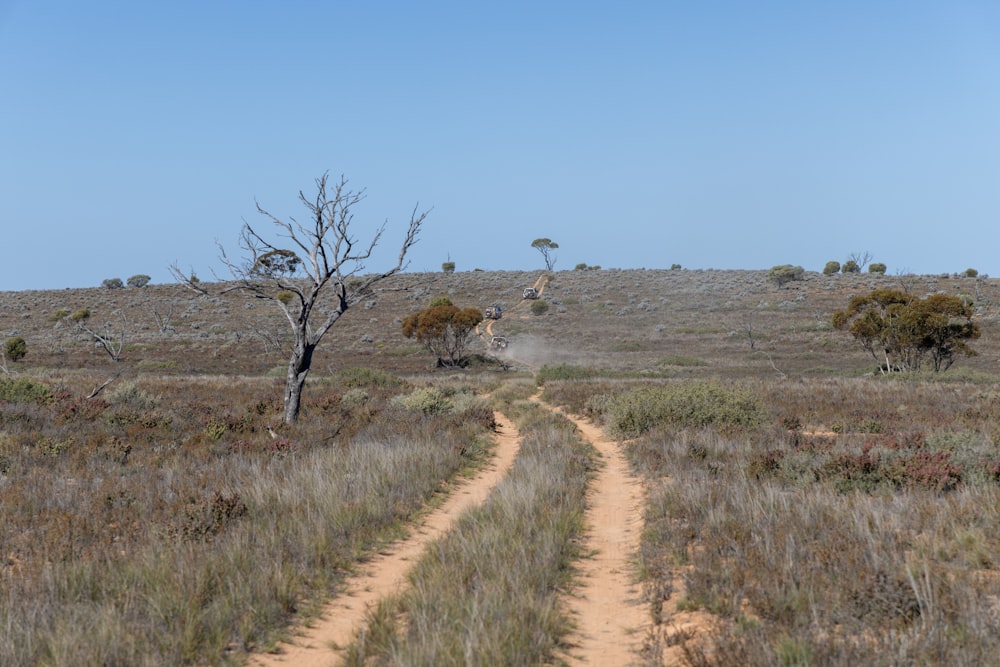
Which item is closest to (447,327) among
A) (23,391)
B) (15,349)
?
(15,349)

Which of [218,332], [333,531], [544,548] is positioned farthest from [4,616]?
[218,332]

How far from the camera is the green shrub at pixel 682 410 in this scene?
15.3 meters

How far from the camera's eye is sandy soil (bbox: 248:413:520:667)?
481cm

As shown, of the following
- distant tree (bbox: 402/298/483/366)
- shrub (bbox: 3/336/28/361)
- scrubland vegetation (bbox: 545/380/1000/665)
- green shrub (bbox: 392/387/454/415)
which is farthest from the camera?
distant tree (bbox: 402/298/483/366)

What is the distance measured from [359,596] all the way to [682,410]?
37.4 ft

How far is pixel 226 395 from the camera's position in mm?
22547

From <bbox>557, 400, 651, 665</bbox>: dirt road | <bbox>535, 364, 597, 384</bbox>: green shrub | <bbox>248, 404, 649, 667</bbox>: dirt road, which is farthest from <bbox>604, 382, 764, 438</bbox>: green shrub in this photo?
<bbox>535, 364, 597, 384</bbox>: green shrub

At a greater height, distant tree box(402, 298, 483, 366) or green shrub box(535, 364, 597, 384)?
distant tree box(402, 298, 483, 366)

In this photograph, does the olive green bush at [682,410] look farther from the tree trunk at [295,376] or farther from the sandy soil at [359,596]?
the tree trunk at [295,376]

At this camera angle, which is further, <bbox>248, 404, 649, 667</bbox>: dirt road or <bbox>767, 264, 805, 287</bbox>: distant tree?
<bbox>767, 264, 805, 287</bbox>: distant tree

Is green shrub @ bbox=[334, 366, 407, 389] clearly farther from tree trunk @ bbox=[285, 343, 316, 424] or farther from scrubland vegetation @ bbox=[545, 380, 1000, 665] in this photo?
scrubland vegetation @ bbox=[545, 380, 1000, 665]

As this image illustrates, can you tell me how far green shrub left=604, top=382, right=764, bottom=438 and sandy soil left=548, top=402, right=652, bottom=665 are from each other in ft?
17.0

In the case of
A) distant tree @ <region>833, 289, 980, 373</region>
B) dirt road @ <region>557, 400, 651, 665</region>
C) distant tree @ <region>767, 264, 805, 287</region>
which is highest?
distant tree @ <region>767, 264, 805, 287</region>

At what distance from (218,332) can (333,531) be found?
2533 inches
